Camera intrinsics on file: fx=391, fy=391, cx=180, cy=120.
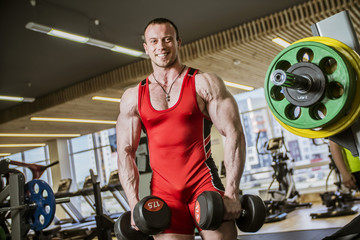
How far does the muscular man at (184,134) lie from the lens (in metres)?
1.69

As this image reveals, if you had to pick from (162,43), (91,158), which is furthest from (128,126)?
(91,158)

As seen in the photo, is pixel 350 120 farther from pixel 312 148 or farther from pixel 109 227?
pixel 312 148

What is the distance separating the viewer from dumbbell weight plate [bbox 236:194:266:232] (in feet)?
5.11

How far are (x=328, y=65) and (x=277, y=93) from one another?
0.67 ft

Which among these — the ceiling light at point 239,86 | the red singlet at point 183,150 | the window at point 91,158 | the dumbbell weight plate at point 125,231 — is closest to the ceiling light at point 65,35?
the ceiling light at point 239,86

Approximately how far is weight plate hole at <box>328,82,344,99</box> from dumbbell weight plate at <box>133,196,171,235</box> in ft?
2.59

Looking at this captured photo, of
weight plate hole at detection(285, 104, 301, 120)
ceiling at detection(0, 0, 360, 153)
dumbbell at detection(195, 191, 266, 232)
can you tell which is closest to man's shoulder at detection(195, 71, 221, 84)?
weight plate hole at detection(285, 104, 301, 120)

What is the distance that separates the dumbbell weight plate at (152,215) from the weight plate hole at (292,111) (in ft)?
2.05

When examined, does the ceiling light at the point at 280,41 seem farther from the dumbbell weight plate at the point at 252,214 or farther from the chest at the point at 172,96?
the dumbbell weight plate at the point at 252,214

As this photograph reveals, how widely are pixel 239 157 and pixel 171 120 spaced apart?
0.34 m

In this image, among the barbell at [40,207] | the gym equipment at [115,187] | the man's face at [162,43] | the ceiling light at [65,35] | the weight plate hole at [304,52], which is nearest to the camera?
the weight plate hole at [304,52]

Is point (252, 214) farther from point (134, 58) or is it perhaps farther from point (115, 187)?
point (134, 58)

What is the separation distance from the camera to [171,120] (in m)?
1.73

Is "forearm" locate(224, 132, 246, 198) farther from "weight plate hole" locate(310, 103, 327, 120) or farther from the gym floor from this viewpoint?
the gym floor
